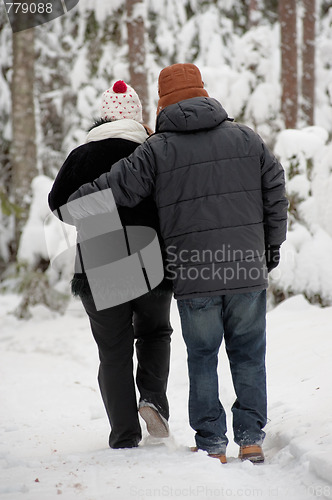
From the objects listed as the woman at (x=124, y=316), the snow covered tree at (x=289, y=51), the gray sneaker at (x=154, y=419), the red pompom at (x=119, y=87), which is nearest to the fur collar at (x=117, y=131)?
the woman at (x=124, y=316)

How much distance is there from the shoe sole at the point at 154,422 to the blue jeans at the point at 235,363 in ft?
1.12

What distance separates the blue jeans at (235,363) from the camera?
2855 millimetres

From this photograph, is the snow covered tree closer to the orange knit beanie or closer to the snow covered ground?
the snow covered ground

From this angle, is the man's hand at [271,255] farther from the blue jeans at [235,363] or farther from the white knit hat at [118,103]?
the white knit hat at [118,103]

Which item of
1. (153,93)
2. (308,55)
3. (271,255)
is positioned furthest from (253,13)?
(271,255)

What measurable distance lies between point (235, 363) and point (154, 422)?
646mm

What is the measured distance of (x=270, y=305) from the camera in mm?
6672

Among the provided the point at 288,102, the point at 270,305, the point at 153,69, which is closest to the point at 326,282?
the point at 270,305

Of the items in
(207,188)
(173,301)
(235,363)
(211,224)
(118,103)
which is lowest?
(173,301)

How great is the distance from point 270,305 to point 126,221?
399 centimetres

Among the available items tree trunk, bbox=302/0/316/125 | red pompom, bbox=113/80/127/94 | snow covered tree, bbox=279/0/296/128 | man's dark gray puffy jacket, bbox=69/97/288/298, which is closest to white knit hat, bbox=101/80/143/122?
red pompom, bbox=113/80/127/94

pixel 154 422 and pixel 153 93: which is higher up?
pixel 153 93

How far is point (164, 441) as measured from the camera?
3264 millimetres

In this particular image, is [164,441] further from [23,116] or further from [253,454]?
[23,116]
